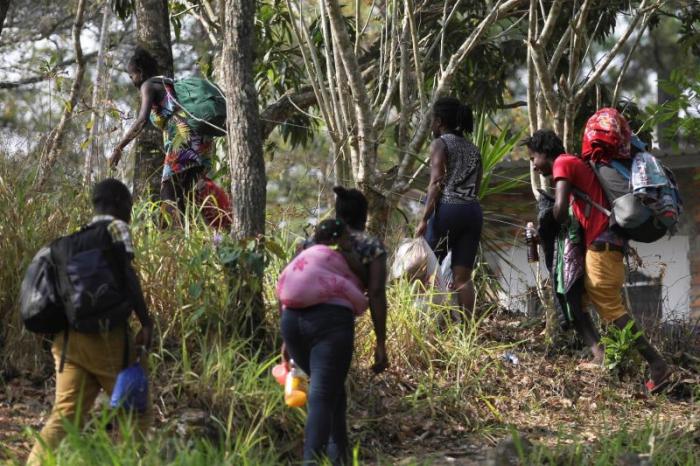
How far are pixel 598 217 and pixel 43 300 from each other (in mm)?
3862

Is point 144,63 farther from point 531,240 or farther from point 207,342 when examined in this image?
point 531,240

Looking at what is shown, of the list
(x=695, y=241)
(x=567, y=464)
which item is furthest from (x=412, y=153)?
(x=695, y=241)

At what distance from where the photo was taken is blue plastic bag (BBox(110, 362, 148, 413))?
5.16 meters

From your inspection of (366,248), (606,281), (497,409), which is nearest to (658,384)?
(606,281)

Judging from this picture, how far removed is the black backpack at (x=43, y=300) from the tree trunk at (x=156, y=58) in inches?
135

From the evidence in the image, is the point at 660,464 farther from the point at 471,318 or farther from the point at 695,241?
the point at 695,241

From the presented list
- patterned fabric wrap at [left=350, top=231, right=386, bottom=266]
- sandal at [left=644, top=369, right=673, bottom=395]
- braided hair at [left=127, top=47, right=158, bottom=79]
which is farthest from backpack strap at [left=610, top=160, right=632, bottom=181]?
braided hair at [left=127, top=47, right=158, bottom=79]

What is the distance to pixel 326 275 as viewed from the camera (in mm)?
5465

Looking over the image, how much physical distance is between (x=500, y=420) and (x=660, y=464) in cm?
158

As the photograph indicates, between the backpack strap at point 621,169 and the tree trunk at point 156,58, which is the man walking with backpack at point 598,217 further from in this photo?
the tree trunk at point 156,58

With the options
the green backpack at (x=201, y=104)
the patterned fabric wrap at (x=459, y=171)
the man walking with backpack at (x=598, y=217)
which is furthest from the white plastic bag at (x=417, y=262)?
the green backpack at (x=201, y=104)

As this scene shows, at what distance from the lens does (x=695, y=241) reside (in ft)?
44.9

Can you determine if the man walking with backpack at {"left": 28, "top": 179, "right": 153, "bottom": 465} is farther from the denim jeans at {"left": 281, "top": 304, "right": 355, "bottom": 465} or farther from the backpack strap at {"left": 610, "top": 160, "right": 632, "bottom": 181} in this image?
the backpack strap at {"left": 610, "top": 160, "right": 632, "bottom": 181}

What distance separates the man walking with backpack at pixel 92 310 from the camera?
204 inches
